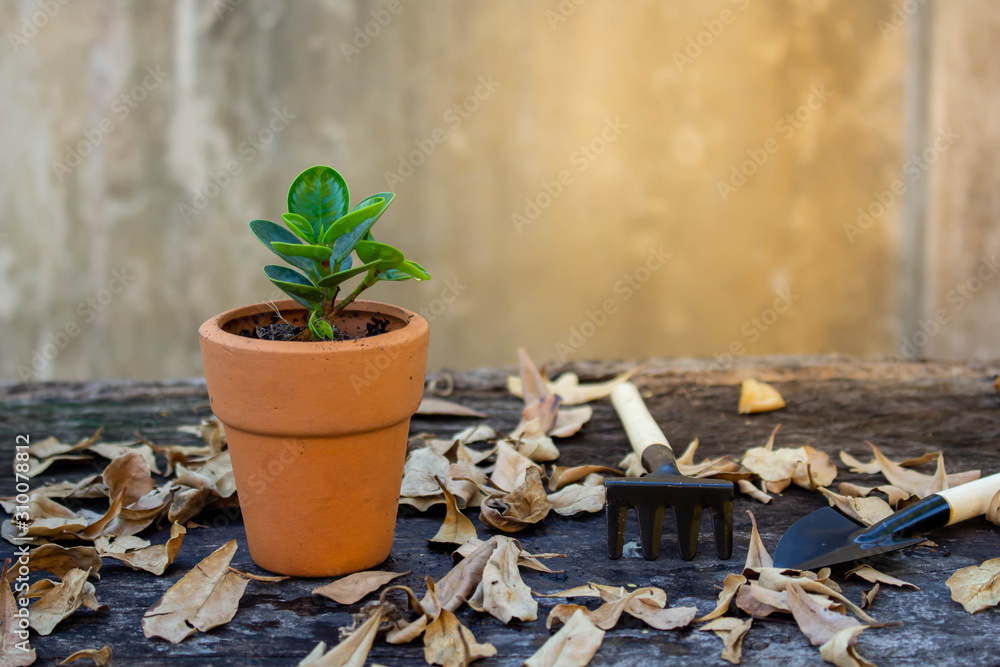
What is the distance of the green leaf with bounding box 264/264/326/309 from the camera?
3.24 ft

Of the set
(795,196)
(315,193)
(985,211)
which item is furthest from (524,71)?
(315,193)

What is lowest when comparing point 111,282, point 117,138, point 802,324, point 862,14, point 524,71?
point 802,324

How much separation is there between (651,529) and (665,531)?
0.33 ft

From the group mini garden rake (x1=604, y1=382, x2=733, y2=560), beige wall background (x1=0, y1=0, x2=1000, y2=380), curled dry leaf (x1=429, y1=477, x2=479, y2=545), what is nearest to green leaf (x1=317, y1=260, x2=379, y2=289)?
curled dry leaf (x1=429, y1=477, x2=479, y2=545)

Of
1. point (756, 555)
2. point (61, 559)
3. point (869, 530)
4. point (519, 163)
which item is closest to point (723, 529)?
point (756, 555)

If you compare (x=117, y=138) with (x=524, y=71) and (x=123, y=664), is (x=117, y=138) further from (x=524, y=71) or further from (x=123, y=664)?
(x=123, y=664)

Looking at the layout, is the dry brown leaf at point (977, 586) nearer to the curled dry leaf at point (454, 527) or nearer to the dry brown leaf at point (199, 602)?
the curled dry leaf at point (454, 527)

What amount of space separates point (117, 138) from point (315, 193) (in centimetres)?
202

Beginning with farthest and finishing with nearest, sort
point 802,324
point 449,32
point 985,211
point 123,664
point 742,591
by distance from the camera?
1. point 802,324
2. point 449,32
3. point 985,211
4. point 742,591
5. point 123,664

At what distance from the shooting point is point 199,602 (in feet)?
2.98

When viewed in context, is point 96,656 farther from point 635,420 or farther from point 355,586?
point 635,420

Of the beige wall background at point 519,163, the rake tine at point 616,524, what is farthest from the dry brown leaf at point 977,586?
the beige wall background at point 519,163

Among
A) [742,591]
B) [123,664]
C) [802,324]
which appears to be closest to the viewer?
[123,664]

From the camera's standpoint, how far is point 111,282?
2.77m
